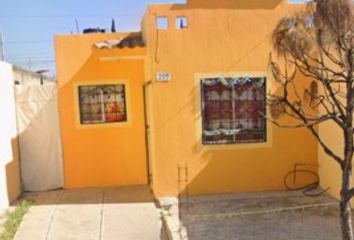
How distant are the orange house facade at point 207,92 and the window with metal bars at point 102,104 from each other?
0.36 meters

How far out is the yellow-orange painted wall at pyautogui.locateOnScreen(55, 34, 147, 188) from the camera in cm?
986

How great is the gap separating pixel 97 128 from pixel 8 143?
2.08 m

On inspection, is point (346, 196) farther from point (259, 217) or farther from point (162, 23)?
point (162, 23)

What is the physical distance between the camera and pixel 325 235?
21.9ft

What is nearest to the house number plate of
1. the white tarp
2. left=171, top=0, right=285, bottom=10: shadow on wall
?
left=171, top=0, right=285, bottom=10: shadow on wall

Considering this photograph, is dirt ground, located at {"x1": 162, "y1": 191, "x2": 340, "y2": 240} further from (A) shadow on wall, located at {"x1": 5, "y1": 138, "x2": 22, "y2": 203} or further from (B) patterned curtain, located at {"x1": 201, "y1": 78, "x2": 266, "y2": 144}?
(A) shadow on wall, located at {"x1": 5, "y1": 138, "x2": 22, "y2": 203}

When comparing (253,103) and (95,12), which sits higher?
(95,12)

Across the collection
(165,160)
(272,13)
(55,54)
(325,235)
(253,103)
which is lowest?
(325,235)

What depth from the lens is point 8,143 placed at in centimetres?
905

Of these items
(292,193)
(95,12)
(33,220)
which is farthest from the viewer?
(95,12)

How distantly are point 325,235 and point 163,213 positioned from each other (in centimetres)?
298

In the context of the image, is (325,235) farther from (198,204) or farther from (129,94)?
(129,94)

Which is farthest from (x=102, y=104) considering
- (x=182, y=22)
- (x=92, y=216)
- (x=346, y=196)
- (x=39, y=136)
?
(x=346, y=196)

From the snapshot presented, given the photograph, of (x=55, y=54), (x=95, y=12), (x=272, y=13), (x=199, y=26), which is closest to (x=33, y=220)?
→ (x=55, y=54)
